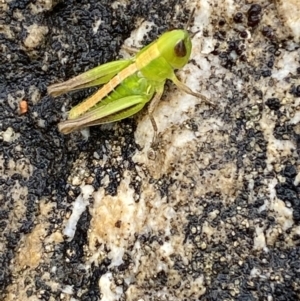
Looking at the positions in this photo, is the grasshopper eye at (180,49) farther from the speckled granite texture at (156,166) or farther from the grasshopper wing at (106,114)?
the grasshopper wing at (106,114)

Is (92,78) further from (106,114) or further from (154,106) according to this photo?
(154,106)

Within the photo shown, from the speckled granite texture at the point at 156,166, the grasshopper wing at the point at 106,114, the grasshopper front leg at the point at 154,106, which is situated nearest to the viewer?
the speckled granite texture at the point at 156,166

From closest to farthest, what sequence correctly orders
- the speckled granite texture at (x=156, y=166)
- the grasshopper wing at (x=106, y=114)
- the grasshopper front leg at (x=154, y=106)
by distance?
the speckled granite texture at (x=156, y=166), the grasshopper front leg at (x=154, y=106), the grasshopper wing at (x=106, y=114)

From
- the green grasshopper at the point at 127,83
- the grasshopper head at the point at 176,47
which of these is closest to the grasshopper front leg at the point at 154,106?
the green grasshopper at the point at 127,83

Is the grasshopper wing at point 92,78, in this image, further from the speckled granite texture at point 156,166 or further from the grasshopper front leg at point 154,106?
the grasshopper front leg at point 154,106

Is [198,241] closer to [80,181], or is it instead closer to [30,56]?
[80,181]

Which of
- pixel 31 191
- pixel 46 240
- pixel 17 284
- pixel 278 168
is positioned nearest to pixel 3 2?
pixel 31 191

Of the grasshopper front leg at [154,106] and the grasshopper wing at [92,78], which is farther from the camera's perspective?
the grasshopper wing at [92,78]

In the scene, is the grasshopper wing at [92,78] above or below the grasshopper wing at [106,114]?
above

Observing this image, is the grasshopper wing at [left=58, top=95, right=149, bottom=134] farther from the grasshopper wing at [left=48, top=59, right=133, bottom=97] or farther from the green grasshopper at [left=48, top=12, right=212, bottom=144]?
the grasshopper wing at [left=48, top=59, right=133, bottom=97]

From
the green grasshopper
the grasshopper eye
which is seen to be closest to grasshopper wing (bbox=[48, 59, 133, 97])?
the green grasshopper
